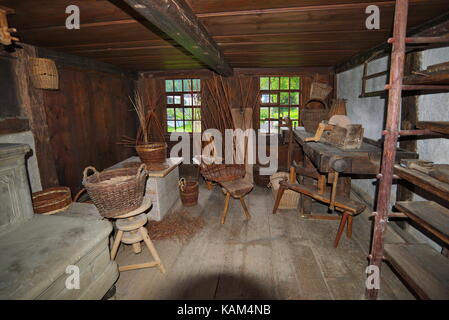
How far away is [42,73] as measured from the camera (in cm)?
312

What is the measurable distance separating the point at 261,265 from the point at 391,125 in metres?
1.79

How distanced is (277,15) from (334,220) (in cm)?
282

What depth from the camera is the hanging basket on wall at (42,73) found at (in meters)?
3.07

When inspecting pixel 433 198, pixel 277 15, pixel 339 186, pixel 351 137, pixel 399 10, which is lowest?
pixel 339 186

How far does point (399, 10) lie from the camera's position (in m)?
1.59

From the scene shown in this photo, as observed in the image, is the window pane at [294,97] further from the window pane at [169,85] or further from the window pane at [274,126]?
the window pane at [169,85]

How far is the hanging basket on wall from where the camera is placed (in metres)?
3.07

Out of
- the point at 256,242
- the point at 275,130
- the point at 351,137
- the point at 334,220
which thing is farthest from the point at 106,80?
the point at 334,220

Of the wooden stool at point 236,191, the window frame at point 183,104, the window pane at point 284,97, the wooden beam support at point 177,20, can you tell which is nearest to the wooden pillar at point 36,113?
the wooden beam support at point 177,20

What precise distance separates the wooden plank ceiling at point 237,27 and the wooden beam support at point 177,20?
9cm

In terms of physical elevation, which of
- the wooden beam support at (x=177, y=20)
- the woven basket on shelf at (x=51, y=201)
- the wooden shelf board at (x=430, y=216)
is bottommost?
the woven basket on shelf at (x=51, y=201)

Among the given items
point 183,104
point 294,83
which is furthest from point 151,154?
point 294,83

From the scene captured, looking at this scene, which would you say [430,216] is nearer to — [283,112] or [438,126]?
[438,126]

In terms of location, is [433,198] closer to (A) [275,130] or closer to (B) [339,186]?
(B) [339,186]
